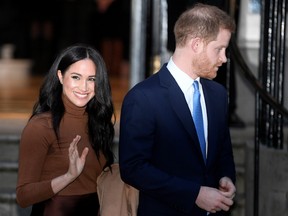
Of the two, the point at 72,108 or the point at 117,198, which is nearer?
the point at 117,198

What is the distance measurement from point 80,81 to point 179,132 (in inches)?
21.8

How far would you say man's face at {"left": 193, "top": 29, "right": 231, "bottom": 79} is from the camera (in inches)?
130

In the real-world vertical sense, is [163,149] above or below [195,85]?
below

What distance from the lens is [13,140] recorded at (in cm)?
648

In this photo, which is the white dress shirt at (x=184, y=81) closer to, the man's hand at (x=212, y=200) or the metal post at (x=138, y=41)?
the man's hand at (x=212, y=200)

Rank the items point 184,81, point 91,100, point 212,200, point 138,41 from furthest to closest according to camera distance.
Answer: point 138,41, point 91,100, point 184,81, point 212,200

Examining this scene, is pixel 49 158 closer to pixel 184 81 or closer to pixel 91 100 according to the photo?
pixel 91 100

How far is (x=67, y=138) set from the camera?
3.61m

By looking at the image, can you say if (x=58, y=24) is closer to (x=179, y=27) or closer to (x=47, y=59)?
(x=47, y=59)

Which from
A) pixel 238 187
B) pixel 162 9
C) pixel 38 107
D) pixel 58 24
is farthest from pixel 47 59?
pixel 38 107

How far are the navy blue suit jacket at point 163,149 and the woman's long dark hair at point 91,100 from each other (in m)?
0.35

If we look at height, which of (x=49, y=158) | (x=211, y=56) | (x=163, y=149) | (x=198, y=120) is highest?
(x=211, y=56)

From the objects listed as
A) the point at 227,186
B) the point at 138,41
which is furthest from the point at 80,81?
the point at 138,41

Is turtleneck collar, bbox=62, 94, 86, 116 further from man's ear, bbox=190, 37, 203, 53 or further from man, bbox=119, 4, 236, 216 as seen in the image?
man's ear, bbox=190, 37, 203, 53
